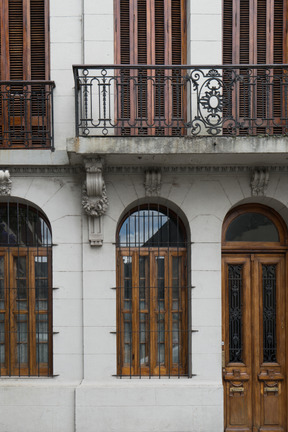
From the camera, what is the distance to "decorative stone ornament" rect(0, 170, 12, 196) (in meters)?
6.84

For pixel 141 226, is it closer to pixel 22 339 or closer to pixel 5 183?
pixel 5 183

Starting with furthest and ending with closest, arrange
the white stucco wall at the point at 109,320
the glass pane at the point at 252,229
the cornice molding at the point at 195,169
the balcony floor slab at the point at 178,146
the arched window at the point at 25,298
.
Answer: the glass pane at the point at 252,229 < the arched window at the point at 25,298 < the cornice molding at the point at 195,169 < the white stucco wall at the point at 109,320 < the balcony floor slab at the point at 178,146

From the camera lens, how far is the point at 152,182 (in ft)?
22.9

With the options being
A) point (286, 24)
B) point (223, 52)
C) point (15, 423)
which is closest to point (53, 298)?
point (15, 423)

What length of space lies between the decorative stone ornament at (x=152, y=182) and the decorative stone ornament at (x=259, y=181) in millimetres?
1577

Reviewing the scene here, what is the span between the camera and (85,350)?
270 inches

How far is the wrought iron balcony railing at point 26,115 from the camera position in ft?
22.7

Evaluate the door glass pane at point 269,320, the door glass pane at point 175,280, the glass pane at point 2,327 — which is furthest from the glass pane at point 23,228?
the door glass pane at point 269,320

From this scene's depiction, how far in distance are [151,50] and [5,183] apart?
3383 mm

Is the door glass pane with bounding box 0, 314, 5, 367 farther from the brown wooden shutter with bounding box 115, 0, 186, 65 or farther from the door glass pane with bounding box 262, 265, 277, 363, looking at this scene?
the brown wooden shutter with bounding box 115, 0, 186, 65

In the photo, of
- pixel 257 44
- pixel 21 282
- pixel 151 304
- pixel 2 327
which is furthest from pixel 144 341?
pixel 257 44

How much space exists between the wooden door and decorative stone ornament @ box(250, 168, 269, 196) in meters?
1.13

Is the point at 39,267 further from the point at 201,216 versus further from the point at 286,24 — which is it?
the point at 286,24

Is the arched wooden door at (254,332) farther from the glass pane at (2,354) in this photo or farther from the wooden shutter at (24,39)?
the wooden shutter at (24,39)
